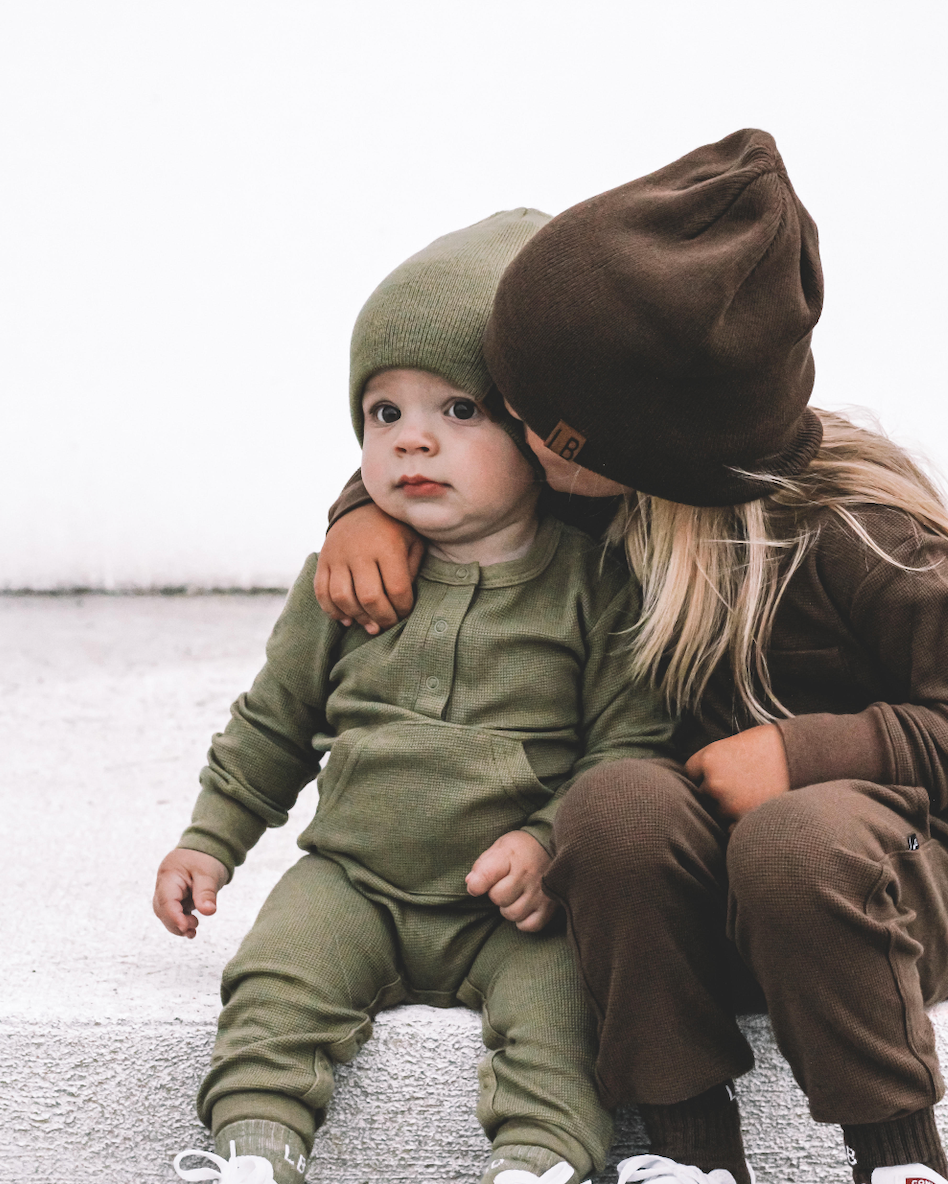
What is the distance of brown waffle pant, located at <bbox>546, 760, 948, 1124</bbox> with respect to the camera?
2.76ft

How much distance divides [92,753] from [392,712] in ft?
3.36

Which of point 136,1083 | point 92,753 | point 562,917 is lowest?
point 92,753

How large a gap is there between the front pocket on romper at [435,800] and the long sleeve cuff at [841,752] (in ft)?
0.75

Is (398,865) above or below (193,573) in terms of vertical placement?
above

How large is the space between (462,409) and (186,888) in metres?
0.49

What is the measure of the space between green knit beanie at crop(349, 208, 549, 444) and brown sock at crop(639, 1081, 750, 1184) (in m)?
0.59

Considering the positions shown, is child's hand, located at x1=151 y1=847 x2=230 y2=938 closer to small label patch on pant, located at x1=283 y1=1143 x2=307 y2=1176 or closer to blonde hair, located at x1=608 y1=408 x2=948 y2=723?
small label patch on pant, located at x1=283 y1=1143 x2=307 y2=1176

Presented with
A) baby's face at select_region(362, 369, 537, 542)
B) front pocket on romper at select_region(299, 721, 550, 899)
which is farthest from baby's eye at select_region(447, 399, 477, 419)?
front pocket on romper at select_region(299, 721, 550, 899)

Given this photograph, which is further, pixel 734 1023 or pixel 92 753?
pixel 92 753

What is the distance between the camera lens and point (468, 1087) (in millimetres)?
1029

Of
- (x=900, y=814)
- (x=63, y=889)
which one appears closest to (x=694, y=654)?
(x=900, y=814)

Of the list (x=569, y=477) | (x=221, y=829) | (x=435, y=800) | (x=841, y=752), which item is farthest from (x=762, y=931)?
(x=221, y=829)

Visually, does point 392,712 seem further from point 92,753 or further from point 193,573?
point 193,573

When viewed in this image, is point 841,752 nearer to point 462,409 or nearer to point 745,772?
point 745,772
